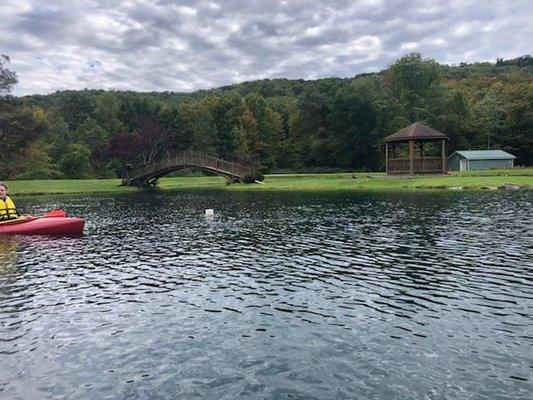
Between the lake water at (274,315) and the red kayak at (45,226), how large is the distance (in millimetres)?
1761

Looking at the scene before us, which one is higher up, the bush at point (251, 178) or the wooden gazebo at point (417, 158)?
the wooden gazebo at point (417, 158)

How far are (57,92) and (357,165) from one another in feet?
398

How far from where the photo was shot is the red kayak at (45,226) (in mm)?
26320

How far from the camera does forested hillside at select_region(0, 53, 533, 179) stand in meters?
82.9

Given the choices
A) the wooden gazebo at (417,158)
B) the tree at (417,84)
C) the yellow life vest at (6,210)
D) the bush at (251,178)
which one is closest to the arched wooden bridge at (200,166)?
the bush at (251,178)

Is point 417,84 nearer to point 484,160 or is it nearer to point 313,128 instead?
point 313,128

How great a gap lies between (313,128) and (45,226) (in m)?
83.7

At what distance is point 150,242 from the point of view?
2347 centimetres

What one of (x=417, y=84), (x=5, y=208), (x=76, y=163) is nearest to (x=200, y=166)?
(x=76, y=163)

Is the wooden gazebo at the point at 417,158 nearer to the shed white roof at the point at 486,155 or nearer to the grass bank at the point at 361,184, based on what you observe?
the grass bank at the point at 361,184

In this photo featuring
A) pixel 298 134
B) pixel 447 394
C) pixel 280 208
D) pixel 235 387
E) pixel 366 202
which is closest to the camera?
pixel 447 394

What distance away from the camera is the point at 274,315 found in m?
12.1

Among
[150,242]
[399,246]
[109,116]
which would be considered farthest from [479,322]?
[109,116]

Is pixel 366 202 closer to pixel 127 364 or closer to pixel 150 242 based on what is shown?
pixel 150 242
